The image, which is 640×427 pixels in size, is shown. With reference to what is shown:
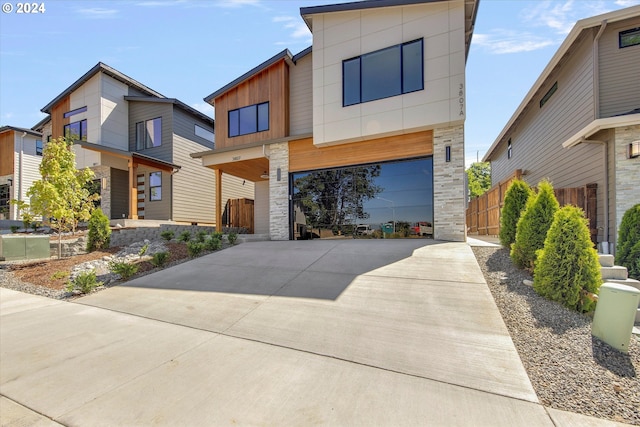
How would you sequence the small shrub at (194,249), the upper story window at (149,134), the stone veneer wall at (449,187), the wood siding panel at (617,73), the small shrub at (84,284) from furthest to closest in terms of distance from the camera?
the upper story window at (149,134), the stone veneer wall at (449,187), the small shrub at (194,249), the wood siding panel at (617,73), the small shrub at (84,284)

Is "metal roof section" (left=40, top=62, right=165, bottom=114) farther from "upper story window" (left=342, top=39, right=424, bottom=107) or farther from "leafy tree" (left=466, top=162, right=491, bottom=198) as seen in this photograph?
"leafy tree" (left=466, top=162, right=491, bottom=198)

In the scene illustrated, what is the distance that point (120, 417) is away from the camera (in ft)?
7.23

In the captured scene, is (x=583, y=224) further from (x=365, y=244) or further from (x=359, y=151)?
(x=359, y=151)

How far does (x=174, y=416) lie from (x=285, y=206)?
343 inches

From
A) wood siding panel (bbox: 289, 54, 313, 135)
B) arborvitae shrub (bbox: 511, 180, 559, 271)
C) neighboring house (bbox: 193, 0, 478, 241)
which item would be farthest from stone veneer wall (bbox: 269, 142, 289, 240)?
arborvitae shrub (bbox: 511, 180, 559, 271)

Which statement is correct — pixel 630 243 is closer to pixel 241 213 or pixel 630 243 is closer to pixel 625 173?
pixel 625 173

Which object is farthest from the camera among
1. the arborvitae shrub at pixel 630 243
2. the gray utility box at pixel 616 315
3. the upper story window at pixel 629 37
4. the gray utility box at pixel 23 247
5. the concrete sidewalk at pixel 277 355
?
the gray utility box at pixel 23 247

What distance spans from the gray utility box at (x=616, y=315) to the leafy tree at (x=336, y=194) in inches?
259

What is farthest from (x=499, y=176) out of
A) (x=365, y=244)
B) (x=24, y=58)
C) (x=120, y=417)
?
(x=24, y=58)

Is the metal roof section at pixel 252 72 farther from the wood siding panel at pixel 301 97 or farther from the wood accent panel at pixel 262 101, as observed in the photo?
the wood siding panel at pixel 301 97

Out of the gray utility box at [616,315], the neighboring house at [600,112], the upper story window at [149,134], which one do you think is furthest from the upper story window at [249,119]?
the gray utility box at [616,315]

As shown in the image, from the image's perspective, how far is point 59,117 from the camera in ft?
55.1

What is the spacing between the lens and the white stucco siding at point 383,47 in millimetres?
8172

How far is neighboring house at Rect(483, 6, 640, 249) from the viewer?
6645mm
